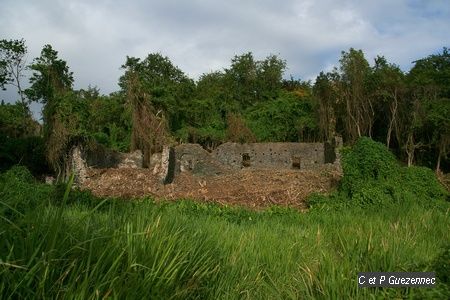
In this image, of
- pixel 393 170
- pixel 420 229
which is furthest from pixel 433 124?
pixel 420 229

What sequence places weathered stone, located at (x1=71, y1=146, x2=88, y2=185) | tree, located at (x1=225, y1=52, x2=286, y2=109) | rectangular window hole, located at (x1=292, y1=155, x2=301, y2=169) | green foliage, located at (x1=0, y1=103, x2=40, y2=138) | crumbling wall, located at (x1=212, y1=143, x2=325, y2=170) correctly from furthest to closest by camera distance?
tree, located at (x1=225, y1=52, x2=286, y2=109)
green foliage, located at (x1=0, y1=103, x2=40, y2=138)
rectangular window hole, located at (x1=292, y1=155, x2=301, y2=169)
crumbling wall, located at (x1=212, y1=143, x2=325, y2=170)
weathered stone, located at (x1=71, y1=146, x2=88, y2=185)

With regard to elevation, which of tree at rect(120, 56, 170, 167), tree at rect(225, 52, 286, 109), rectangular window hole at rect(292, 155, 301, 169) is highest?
tree at rect(225, 52, 286, 109)

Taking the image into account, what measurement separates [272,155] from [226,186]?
23.0 feet

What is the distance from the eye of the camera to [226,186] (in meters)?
19.0

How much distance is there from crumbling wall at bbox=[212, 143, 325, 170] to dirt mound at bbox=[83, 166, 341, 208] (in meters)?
3.27

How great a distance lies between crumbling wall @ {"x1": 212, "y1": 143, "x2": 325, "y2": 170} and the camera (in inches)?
985

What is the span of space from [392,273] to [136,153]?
68.2ft

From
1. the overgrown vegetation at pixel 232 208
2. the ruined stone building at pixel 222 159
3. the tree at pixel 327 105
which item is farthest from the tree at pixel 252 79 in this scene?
the ruined stone building at pixel 222 159

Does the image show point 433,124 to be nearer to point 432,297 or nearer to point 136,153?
point 136,153

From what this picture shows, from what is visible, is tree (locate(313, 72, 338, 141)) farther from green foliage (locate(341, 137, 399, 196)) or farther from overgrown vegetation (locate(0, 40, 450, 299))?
green foliage (locate(341, 137, 399, 196))

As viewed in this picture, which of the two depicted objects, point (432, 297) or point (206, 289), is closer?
point (432, 297)

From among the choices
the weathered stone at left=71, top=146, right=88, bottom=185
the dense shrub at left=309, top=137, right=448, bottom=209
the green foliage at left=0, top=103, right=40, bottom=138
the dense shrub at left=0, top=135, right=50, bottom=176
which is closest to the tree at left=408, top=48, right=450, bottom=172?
the dense shrub at left=309, top=137, right=448, bottom=209

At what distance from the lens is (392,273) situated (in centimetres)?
378

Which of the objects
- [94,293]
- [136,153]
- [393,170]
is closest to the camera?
[94,293]
